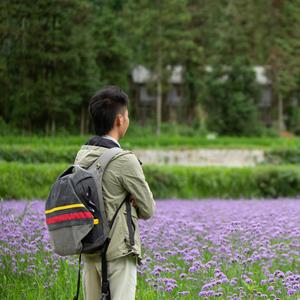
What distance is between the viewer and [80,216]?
11.9 ft

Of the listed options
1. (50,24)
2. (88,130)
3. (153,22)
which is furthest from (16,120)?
(153,22)

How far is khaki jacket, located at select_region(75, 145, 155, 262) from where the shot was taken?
12.2 ft

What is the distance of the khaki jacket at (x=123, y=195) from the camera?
371 cm

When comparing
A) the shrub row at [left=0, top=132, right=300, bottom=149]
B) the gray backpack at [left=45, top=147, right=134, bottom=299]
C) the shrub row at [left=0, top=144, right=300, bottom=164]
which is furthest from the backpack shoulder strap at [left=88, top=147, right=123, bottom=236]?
the shrub row at [left=0, top=144, right=300, bottom=164]

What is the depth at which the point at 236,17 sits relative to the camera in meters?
37.2

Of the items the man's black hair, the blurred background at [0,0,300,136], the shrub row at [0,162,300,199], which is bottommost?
the shrub row at [0,162,300,199]

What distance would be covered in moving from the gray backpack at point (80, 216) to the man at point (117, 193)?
44 millimetres

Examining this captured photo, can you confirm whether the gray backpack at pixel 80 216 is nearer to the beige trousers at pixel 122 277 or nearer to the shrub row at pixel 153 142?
the beige trousers at pixel 122 277

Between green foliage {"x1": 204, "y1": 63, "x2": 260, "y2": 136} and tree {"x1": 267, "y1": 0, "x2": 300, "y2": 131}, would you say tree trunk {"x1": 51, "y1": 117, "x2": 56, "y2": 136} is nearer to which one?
green foliage {"x1": 204, "y1": 63, "x2": 260, "y2": 136}

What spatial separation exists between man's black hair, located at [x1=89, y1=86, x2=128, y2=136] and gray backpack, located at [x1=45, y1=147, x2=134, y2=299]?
0.23 metres

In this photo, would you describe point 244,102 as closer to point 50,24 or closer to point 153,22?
point 153,22

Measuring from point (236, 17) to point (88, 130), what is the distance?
70.0ft

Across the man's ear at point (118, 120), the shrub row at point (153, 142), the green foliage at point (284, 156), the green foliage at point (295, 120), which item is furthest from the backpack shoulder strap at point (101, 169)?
the green foliage at point (295, 120)

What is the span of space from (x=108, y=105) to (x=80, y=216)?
606mm
